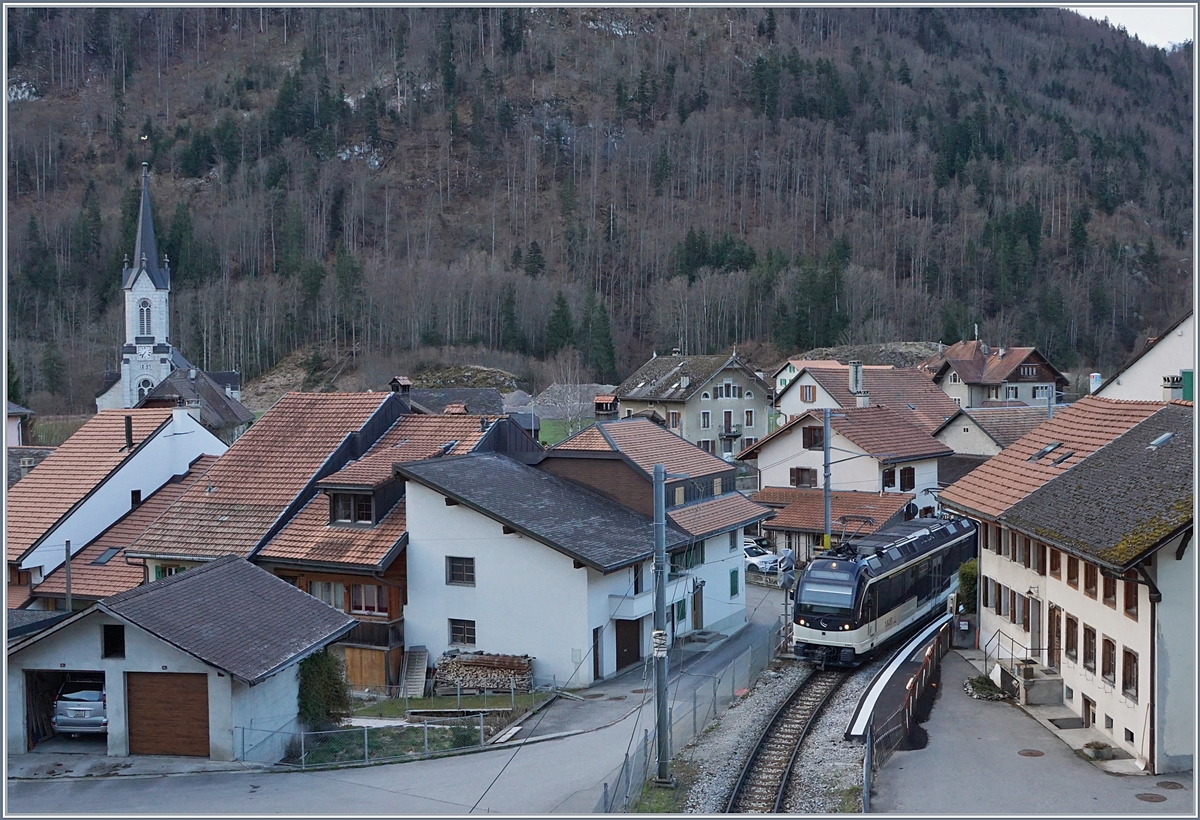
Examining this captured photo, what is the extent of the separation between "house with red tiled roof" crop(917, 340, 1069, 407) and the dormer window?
62459mm

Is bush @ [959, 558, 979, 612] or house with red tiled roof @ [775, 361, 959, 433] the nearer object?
bush @ [959, 558, 979, 612]

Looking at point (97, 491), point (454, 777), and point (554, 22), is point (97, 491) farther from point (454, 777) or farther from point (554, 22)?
point (554, 22)

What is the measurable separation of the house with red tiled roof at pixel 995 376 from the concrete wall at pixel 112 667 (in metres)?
→ 72.0

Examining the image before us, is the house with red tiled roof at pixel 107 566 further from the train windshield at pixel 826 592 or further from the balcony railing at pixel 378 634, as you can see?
the train windshield at pixel 826 592

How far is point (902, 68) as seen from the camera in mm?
184750

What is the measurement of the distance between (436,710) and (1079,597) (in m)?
14.1

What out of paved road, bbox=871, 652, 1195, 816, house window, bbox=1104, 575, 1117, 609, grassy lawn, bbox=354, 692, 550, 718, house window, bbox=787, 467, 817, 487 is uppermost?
house window, bbox=787, 467, 817, 487

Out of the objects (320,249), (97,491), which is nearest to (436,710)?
(97,491)

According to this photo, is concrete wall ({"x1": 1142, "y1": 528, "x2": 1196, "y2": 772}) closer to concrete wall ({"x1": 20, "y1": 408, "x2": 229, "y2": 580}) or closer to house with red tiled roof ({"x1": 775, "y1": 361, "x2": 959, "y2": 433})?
concrete wall ({"x1": 20, "y1": 408, "x2": 229, "y2": 580})

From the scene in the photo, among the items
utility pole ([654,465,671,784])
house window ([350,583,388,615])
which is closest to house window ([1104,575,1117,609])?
utility pole ([654,465,671,784])

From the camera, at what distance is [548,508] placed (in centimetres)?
2961

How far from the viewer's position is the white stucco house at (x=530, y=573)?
A: 1080 inches

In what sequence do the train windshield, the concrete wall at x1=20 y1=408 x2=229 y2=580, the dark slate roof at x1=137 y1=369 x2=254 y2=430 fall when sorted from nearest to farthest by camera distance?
the train windshield
the concrete wall at x1=20 y1=408 x2=229 y2=580
the dark slate roof at x1=137 y1=369 x2=254 y2=430

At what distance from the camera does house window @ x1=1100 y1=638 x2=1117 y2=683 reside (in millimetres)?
19328
